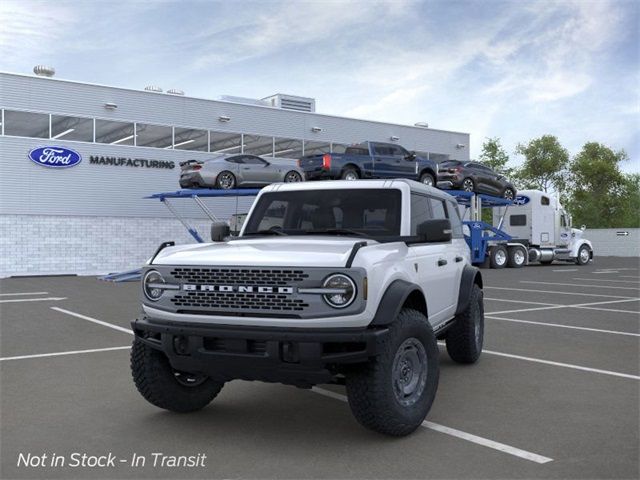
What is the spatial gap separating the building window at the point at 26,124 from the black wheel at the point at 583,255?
→ 83.3 feet

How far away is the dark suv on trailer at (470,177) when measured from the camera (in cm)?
2628

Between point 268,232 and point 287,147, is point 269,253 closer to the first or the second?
point 268,232

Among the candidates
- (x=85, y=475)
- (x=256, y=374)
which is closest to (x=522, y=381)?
(x=256, y=374)

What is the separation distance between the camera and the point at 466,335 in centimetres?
705

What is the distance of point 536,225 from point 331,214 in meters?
27.2

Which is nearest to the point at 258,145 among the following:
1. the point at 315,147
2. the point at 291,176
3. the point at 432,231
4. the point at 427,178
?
the point at 315,147

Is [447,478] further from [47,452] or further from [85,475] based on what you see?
[47,452]

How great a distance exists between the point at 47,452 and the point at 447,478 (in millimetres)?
2632

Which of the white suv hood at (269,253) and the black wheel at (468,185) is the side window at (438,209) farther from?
the black wheel at (468,185)

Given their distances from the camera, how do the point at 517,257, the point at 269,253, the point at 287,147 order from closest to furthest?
1. the point at 269,253
2. the point at 517,257
3. the point at 287,147

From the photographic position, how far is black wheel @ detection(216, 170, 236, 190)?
2291 centimetres

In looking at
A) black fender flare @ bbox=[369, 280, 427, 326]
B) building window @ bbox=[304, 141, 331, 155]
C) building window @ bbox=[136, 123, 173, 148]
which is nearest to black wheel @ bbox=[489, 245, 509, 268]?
building window @ bbox=[304, 141, 331, 155]

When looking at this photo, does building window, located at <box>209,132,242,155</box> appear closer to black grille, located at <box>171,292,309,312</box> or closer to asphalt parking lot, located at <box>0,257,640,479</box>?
asphalt parking lot, located at <box>0,257,640,479</box>

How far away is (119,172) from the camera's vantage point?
28.0 meters
